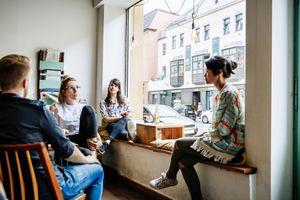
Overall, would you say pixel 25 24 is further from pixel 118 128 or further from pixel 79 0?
pixel 118 128

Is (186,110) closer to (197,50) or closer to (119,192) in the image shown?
(197,50)

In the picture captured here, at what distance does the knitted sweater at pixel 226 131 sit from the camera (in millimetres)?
2137

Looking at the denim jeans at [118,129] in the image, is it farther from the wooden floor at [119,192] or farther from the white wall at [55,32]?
the white wall at [55,32]

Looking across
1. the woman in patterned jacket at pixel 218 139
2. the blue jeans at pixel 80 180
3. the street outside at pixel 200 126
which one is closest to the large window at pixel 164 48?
the street outside at pixel 200 126

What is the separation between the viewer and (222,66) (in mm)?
2297

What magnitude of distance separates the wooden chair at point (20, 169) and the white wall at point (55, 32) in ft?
8.42

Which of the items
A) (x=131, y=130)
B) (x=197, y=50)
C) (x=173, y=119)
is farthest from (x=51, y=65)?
(x=197, y=50)

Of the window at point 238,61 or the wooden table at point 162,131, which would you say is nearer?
the window at point 238,61

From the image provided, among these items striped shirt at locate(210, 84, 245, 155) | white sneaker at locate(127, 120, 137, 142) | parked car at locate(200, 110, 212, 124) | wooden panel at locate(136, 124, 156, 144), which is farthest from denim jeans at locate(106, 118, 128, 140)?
striped shirt at locate(210, 84, 245, 155)

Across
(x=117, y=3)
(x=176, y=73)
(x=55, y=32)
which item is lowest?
(x=176, y=73)

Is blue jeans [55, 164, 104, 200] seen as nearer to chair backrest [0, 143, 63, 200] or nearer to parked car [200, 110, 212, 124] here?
chair backrest [0, 143, 63, 200]

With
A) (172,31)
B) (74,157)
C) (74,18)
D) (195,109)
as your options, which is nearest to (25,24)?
(74,18)

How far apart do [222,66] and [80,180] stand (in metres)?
1.36

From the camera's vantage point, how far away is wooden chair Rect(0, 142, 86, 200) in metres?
1.37
